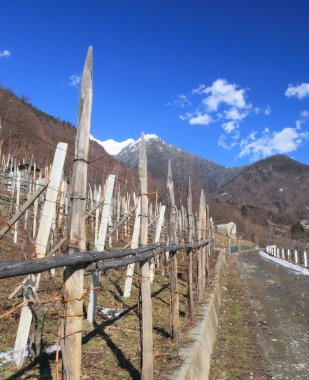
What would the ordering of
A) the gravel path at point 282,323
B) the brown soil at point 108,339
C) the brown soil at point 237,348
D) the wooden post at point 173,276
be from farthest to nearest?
the gravel path at point 282,323, the brown soil at point 237,348, the wooden post at point 173,276, the brown soil at point 108,339

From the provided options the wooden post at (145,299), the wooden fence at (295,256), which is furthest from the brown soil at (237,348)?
the wooden fence at (295,256)

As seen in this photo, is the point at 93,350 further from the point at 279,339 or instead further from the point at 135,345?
the point at 279,339

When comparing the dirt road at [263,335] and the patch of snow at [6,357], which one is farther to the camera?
the dirt road at [263,335]

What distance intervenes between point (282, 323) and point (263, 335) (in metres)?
1.35

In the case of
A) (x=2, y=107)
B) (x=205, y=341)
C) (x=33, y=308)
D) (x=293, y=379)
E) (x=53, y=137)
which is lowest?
(x=293, y=379)

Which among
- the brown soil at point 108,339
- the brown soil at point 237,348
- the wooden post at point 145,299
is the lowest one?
the brown soil at point 237,348

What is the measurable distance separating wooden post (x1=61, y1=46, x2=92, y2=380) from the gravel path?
4467 mm

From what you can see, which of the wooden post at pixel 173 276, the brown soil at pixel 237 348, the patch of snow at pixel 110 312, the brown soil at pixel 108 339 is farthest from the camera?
the patch of snow at pixel 110 312

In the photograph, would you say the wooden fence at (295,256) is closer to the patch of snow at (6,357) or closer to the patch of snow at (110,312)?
the patch of snow at (110,312)

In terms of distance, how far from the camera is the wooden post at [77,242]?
2971 mm

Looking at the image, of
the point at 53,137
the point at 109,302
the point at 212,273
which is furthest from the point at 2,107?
the point at 109,302

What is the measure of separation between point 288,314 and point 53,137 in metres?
67.3

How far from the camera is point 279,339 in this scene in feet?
26.5

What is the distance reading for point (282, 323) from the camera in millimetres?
9453
